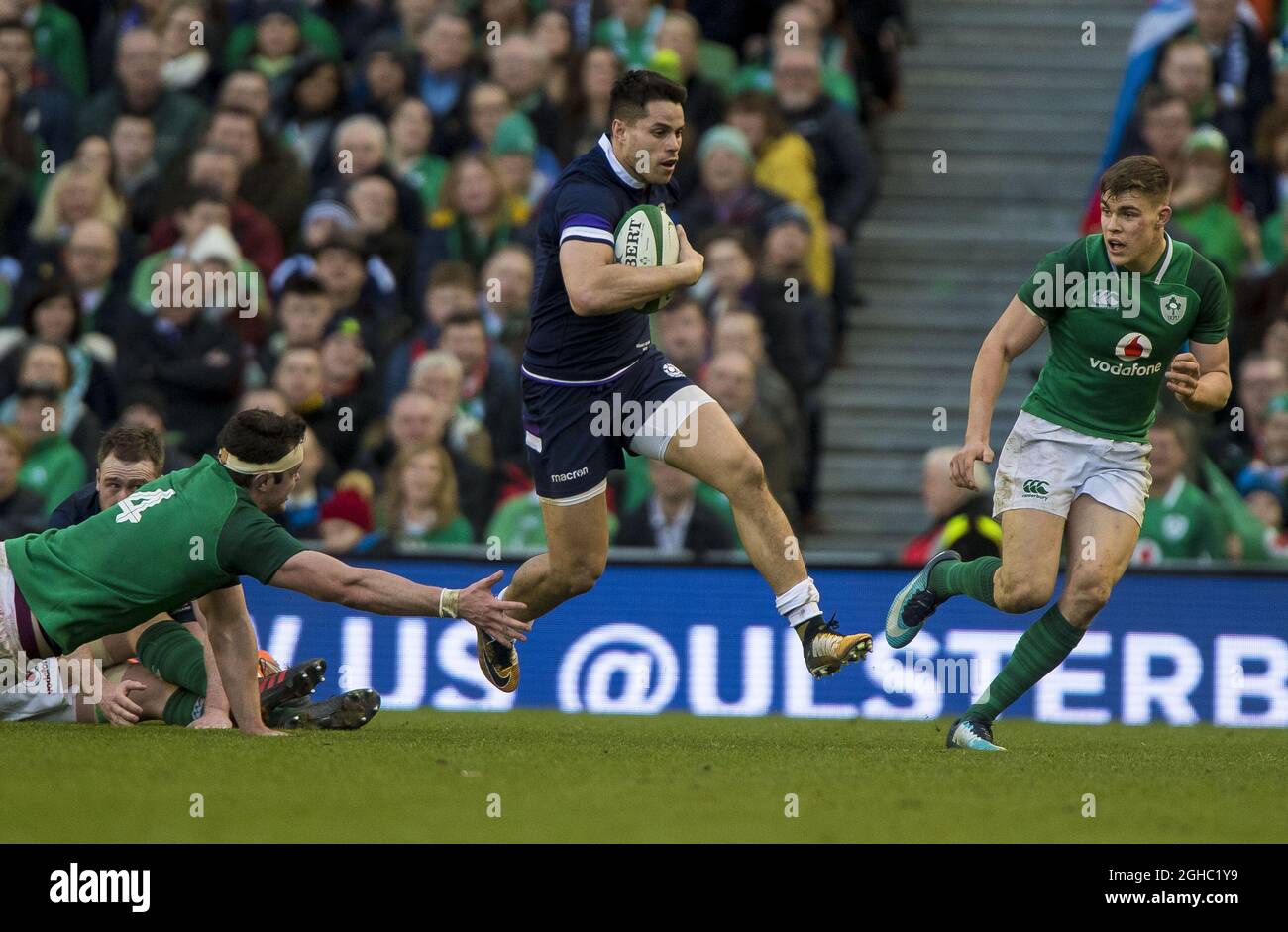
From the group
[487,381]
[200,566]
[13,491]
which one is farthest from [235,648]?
[487,381]

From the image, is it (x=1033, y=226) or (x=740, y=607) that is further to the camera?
(x=1033, y=226)

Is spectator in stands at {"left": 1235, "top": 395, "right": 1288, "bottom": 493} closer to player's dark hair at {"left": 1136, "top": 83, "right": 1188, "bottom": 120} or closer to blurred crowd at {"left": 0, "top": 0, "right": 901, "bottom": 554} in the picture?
player's dark hair at {"left": 1136, "top": 83, "right": 1188, "bottom": 120}

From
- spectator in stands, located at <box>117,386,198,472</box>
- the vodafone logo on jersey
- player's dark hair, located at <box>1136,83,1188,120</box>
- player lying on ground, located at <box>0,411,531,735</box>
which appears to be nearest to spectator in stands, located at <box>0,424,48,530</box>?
spectator in stands, located at <box>117,386,198,472</box>

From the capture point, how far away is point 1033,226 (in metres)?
15.4

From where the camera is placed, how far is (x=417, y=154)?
1486cm

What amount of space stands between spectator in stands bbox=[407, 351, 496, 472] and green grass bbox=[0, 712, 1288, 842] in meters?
3.86

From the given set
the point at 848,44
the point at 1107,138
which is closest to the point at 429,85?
the point at 848,44

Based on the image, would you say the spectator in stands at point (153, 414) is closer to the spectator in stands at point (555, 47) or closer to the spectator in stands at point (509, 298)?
the spectator in stands at point (509, 298)

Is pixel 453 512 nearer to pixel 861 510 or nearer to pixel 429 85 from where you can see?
pixel 861 510

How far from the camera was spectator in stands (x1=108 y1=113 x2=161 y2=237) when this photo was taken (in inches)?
590

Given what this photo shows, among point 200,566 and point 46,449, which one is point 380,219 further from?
point 200,566

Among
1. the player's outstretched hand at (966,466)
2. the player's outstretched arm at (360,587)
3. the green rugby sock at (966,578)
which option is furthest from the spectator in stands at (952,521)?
the player's outstretched arm at (360,587)

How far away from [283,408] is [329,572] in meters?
5.79

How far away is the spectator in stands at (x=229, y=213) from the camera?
14.5 m
